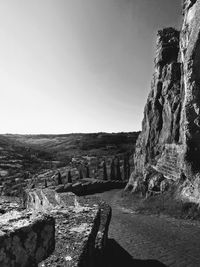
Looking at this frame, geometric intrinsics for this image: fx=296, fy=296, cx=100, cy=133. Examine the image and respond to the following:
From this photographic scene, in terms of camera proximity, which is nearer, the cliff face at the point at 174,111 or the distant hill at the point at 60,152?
the cliff face at the point at 174,111

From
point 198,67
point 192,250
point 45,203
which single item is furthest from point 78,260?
point 198,67

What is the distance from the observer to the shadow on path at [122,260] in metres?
14.2

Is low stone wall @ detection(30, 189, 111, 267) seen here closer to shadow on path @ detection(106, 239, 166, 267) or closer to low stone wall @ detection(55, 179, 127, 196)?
shadow on path @ detection(106, 239, 166, 267)

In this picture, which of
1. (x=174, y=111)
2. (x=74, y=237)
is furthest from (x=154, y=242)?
(x=174, y=111)

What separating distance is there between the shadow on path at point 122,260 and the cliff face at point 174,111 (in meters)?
11.7

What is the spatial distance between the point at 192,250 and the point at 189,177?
36.1 ft

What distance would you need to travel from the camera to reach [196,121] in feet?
87.0

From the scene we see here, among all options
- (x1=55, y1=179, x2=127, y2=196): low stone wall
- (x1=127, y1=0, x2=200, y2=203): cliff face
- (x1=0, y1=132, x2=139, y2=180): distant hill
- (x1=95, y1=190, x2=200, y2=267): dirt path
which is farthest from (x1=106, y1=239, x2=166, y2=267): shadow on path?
(x1=0, y1=132, x2=139, y2=180): distant hill

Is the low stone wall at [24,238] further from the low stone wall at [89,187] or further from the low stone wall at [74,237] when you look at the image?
the low stone wall at [89,187]

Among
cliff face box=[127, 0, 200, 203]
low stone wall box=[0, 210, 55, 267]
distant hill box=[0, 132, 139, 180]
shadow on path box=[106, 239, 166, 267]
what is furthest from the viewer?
distant hill box=[0, 132, 139, 180]

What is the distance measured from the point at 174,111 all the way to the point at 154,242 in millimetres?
21951

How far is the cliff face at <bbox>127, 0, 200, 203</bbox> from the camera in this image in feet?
87.6

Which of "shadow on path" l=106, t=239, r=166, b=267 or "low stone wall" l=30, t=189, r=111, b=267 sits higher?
"low stone wall" l=30, t=189, r=111, b=267

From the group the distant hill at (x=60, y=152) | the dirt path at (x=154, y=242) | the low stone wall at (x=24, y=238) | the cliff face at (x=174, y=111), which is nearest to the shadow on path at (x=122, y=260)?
the dirt path at (x=154, y=242)
